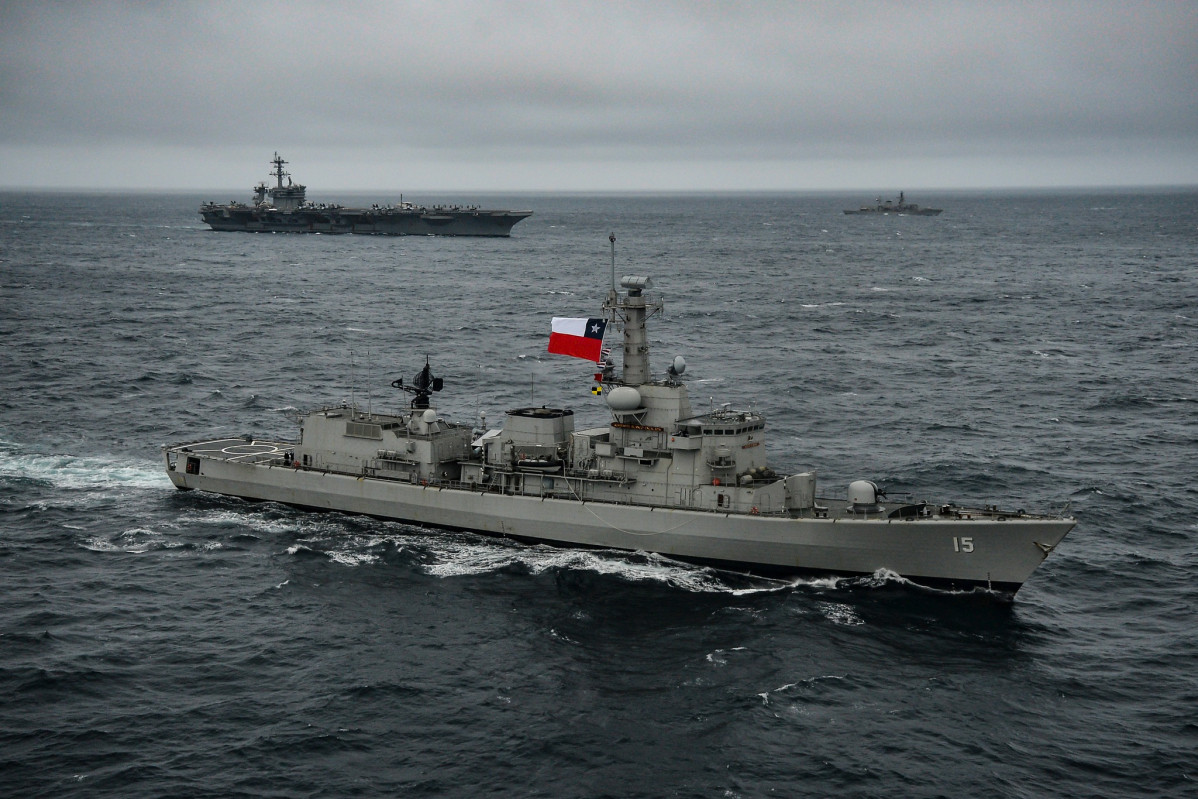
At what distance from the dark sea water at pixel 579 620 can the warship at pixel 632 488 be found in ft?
3.47

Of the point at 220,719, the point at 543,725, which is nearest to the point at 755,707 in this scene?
the point at 543,725

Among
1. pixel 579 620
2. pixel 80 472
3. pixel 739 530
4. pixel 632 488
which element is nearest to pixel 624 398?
pixel 632 488

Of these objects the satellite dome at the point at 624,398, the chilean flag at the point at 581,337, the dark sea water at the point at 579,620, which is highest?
the chilean flag at the point at 581,337

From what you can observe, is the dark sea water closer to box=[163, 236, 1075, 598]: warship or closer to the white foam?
the white foam

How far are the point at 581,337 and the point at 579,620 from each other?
11663 mm

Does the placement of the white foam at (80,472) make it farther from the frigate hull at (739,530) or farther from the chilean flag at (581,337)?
the chilean flag at (581,337)

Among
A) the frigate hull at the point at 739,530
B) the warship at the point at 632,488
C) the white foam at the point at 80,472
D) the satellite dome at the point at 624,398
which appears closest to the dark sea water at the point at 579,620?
the white foam at the point at 80,472

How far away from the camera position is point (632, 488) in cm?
4078

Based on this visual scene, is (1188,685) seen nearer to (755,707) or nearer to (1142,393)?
(755,707)

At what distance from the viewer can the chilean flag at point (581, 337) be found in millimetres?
41500

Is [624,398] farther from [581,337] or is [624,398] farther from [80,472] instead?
[80,472]

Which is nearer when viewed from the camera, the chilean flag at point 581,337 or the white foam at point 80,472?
the chilean flag at point 581,337

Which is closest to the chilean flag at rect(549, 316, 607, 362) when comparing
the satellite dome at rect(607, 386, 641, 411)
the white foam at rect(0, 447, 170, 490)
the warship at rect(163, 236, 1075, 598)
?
the warship at rect(163, 236, 1075, 598)

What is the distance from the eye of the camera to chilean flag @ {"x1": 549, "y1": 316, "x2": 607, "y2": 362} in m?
41.5
